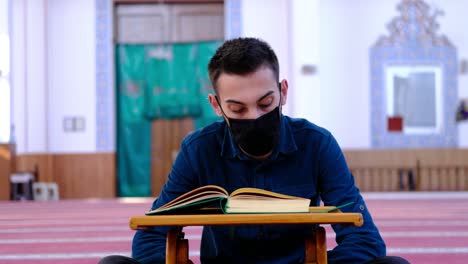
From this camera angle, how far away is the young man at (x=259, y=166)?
164 cm

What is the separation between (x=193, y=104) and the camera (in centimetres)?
896

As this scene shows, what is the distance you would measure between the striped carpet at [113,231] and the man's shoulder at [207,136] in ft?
3.79

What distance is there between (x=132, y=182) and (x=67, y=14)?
2337mm

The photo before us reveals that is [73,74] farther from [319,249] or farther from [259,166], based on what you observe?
[319,249]

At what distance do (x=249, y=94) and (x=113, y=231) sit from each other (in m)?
2.93

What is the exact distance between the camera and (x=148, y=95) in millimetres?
8969

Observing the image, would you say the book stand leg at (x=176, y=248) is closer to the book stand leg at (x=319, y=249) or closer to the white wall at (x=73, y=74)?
the book stand leg at (x=319, y=249)

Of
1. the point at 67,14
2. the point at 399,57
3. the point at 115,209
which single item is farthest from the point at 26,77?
the point at 399,57

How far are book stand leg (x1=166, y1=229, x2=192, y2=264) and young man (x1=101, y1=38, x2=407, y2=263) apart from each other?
141mm

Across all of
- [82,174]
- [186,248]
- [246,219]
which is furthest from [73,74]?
[246,219]

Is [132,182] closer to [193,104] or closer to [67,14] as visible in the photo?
[193,104]

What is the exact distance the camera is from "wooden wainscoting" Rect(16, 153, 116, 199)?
8.77m

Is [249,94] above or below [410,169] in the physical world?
above

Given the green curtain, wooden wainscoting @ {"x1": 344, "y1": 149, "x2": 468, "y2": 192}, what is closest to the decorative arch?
wooden wainscoting @ {"x1": 344, "y1": 149, "x2": 468, "y2": 192}
